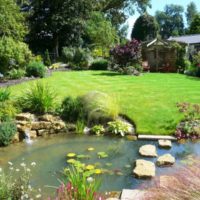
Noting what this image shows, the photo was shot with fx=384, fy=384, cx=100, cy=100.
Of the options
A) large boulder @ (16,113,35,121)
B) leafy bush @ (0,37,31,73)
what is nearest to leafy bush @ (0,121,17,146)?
large boulder @ (16,113,35,121)

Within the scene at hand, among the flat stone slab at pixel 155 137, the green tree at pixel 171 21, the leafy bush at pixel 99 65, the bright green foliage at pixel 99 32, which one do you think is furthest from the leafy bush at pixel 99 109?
the green tree at pixel 171 21

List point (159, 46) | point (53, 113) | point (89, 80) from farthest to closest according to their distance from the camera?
point (159, 46) → point (89, 80) → point (53, 113)

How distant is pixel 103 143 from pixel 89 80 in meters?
7.98

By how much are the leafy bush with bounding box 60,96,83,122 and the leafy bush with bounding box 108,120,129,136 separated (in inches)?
37.3

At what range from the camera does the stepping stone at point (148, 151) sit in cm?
755

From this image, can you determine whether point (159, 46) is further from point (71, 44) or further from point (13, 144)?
point (13, 144)

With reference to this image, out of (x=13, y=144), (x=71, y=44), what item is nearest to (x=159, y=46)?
(x=71, y=44)

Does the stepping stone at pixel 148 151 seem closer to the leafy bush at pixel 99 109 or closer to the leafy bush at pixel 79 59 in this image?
the leafy bush at pixel 99 109

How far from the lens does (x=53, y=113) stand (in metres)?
10.2

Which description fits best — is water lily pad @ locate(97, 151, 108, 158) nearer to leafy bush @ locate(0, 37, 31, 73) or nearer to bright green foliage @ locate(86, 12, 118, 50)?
leafy bush @ locate(0, 37, 31, 73)

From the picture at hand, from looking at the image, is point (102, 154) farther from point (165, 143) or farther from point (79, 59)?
point (79, 59)

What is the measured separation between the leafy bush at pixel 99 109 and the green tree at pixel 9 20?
27.9 feet

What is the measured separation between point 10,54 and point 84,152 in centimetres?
1013

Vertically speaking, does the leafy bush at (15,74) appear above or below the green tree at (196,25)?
below
